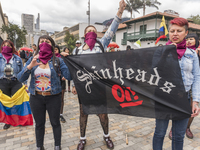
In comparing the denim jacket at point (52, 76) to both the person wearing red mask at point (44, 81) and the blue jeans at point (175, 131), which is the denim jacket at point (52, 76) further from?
the blue jeans at point (175, 131)

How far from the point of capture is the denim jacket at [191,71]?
1.92 metres

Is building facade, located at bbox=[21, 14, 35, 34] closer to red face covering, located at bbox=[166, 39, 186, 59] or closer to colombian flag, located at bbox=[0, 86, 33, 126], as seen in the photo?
colombian flag, located at bbox=[0, 86, 33, 126]

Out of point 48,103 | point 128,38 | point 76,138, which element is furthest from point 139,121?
point 128,38

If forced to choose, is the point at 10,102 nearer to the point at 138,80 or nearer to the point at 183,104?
the point at 138,80

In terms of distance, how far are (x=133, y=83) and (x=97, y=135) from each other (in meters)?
1.63

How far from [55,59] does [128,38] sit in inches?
1149

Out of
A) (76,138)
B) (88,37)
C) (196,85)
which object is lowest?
(76,138)

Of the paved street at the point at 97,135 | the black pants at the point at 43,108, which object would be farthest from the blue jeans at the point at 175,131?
the black pants at the point at 43,108

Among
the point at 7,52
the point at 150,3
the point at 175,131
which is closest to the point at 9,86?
the point at 7,52

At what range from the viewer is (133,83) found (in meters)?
2.23

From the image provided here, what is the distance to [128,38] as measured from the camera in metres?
29.9

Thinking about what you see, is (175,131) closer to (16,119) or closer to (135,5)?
(16,119)

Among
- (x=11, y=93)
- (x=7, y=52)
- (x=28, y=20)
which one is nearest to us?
(x=7, y=52)

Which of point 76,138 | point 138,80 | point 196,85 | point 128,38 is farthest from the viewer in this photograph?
point 128,38
